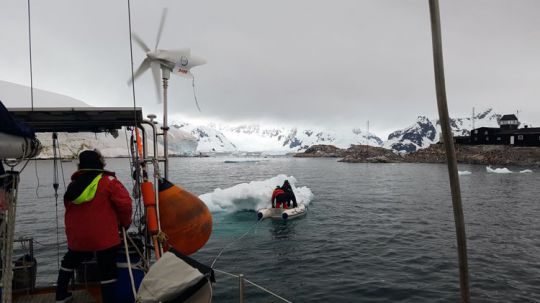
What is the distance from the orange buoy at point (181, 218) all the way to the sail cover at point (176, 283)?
159 centimetres

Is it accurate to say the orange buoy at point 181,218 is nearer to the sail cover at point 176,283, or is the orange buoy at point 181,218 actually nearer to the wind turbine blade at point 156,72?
the sail cover at point 176,283

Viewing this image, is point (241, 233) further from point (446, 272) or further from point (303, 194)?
point (303, 194)

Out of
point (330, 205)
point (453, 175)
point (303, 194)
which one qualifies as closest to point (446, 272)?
point (453, 175)

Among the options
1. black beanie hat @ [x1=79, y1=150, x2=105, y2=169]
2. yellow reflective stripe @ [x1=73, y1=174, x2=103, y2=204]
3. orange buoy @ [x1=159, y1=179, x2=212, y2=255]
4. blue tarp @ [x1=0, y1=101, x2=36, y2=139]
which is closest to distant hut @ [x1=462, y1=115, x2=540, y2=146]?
orange buoy @ [x1=159, y1=179, x2=212, y2=255]

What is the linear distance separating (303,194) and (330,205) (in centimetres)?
363

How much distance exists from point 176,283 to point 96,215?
5.60 feet

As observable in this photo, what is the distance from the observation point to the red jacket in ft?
16.2

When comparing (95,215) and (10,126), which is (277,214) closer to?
(95,215)

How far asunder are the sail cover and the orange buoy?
62.5 inches

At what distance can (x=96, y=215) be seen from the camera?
4.97 metres

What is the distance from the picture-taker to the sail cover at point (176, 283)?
4242 mm

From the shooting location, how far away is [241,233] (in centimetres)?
1892

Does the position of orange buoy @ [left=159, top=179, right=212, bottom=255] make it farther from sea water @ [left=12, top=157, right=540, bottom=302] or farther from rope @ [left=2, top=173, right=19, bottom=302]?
sea water @ [left=12, top=157, right=540, bottom=302]

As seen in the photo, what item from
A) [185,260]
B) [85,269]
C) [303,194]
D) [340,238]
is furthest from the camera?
[303,194]
